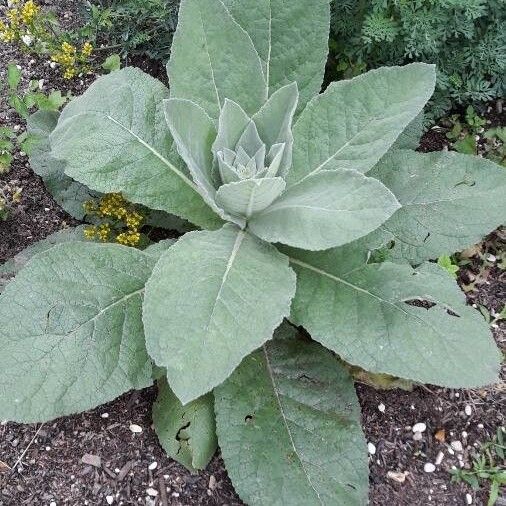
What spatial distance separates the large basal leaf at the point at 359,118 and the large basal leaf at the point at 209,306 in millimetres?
372

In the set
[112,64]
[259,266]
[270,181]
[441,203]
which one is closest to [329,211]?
[270,181]

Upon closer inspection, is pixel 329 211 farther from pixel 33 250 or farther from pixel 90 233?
pixel 33 250

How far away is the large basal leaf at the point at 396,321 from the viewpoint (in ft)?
6.64

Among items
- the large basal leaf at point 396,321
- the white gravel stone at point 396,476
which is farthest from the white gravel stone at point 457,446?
the large basal leaf at point 396,321

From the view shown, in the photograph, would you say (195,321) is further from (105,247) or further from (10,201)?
(10,201)

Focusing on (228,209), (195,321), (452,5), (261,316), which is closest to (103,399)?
(195,321)

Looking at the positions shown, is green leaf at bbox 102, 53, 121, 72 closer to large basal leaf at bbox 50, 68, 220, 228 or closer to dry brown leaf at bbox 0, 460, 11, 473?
large basal leaf at bbox 50, 68, 220, 228

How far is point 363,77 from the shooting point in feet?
7.30

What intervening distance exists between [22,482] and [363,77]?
71.6 inches

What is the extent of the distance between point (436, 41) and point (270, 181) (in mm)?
1260

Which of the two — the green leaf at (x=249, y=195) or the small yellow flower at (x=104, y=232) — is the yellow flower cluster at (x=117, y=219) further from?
the green leaf at (x=249, y=195)

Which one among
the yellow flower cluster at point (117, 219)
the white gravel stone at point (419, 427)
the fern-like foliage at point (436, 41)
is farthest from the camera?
the fern-like foliage at point (436, 41)

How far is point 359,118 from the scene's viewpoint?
2.26m

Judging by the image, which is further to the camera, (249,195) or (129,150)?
(129,150)
